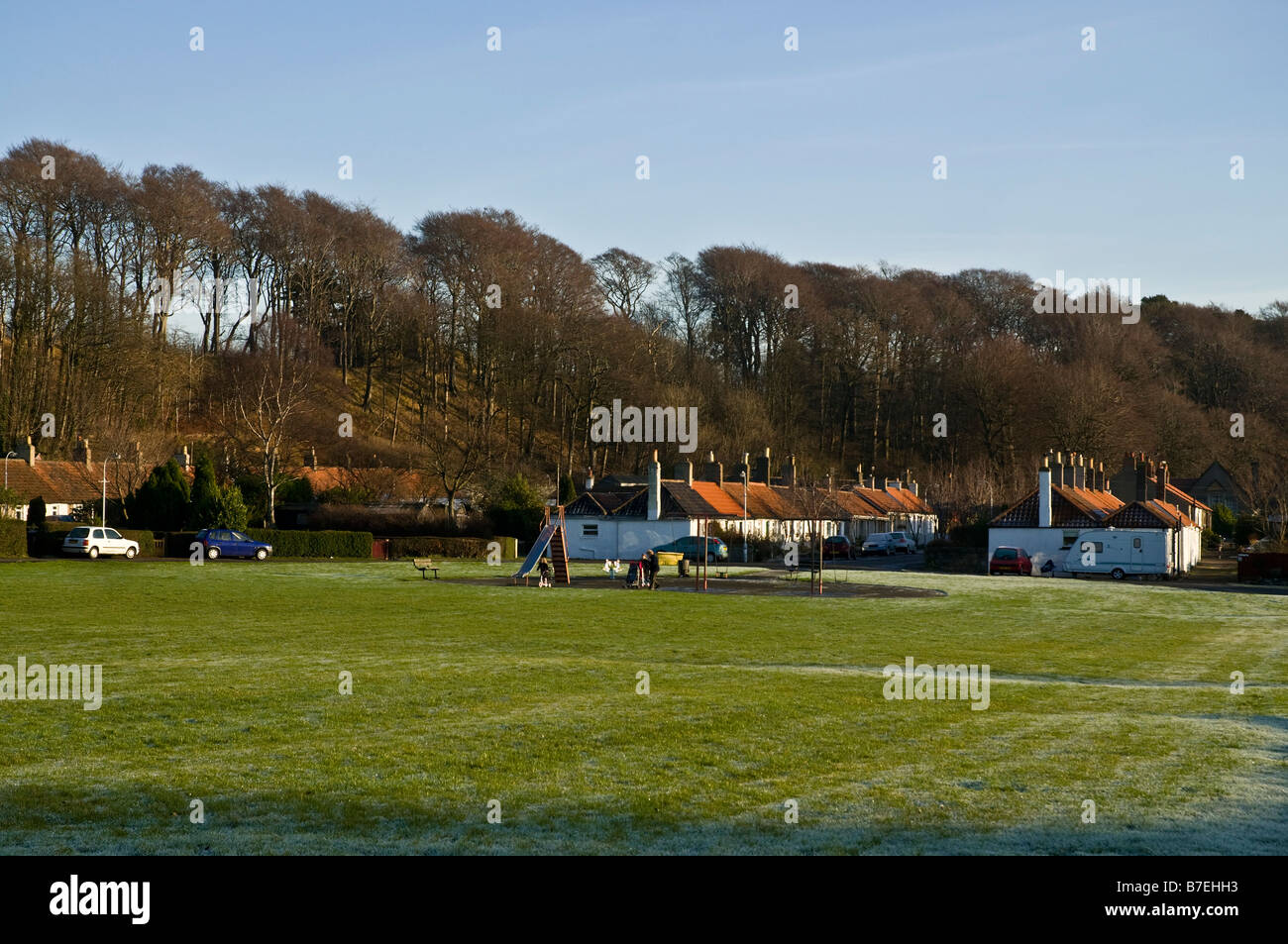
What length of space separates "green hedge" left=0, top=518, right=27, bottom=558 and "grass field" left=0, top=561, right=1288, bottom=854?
29.6m

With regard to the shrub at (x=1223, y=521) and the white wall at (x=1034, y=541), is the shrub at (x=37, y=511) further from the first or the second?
the shrub at (x=1223, y=521)

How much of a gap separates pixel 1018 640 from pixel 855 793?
1568 centimetres

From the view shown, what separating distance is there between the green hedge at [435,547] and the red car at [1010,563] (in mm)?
26065

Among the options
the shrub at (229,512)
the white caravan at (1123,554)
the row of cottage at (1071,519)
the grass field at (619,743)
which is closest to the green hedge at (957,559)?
the row of cottage at (1071,519)

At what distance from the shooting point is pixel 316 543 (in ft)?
198

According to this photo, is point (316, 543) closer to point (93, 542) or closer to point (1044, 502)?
point (93, 542)

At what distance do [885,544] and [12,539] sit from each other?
4841cm

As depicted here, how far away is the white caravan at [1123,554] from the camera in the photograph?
54812 mm

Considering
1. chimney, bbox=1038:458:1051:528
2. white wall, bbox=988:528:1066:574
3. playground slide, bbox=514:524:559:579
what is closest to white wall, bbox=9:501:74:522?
playground slide, bbox=514:524:559:579

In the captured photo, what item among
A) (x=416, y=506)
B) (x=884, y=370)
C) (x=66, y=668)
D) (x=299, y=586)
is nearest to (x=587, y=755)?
(x=66, y=668)

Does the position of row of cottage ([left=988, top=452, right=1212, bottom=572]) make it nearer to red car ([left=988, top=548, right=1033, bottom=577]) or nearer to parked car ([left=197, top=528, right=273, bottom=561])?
red car ([left=988, top=548, right=1033, bottom=577])

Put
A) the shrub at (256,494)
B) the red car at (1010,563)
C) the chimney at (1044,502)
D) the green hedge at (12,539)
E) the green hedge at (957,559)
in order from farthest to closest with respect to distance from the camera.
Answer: the shrub at (256,494)
the chimney at (1044,502)
the green hedge at (957,559)
the red car at (1010,563)
the green hedge at (12,539)

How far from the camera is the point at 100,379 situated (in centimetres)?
6956
